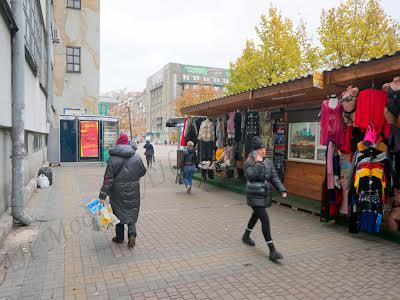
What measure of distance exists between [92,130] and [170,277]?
52.6ft

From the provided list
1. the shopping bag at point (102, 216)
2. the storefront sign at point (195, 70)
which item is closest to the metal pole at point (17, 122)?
the shopping bag at point (102, 216)

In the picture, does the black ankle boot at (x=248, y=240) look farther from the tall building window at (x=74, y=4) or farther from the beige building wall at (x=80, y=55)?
the tall building window at (x=74, y=4)

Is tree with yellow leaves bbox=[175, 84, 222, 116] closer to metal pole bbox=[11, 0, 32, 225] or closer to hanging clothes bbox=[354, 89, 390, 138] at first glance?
metal pole bbox=[11, 0, 32, 225]

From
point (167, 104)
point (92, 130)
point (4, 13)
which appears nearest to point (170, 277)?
point (4, 13)

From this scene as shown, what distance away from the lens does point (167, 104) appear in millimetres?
89688

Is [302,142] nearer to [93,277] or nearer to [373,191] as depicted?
[373,191]

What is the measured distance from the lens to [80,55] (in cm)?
2208

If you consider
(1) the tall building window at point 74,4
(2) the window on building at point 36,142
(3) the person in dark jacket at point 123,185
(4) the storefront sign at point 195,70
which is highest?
(4) the storefront sign at point 195,70

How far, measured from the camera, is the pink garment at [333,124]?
20.0ft

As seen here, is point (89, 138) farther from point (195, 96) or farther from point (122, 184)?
point (195, 96)

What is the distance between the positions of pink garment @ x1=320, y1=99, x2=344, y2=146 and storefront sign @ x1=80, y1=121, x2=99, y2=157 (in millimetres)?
15037

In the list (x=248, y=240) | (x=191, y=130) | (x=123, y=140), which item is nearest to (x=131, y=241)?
(x=123, y=140)

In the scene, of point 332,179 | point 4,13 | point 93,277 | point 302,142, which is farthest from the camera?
point 302,142

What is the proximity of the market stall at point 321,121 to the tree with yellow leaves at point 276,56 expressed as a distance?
8.69 metres
